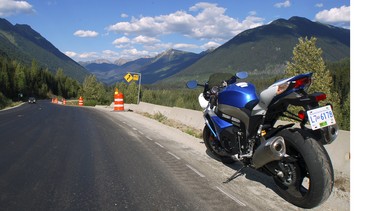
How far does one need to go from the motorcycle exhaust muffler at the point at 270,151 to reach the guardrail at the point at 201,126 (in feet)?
5.94

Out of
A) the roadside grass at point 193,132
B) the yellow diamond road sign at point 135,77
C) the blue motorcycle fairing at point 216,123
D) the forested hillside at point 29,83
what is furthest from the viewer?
the forested hillside at point 29,83

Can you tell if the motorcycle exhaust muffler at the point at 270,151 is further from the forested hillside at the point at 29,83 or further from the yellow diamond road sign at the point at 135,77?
the forested hillside at the point at 29,83

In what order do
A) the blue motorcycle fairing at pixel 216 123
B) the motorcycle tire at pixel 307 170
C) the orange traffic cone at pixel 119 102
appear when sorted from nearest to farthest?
the motorcycle tire at pixel 307 170
the blue motorcycle fairing at pixel 216 123
the orange traffic cone at pixel 119 102

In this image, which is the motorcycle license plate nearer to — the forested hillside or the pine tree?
the pine tree

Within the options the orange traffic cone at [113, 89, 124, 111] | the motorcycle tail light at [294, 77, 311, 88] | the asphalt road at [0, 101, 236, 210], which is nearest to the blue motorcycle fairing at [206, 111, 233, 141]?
the asphalt road at [0, 101, 236, 210]

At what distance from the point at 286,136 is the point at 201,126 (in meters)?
8.99

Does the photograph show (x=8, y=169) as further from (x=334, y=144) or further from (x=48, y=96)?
(x=48, y=96)

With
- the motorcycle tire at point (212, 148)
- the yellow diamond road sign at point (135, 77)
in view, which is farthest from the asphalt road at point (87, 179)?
the yellow diamond road sign at point (135, 77)

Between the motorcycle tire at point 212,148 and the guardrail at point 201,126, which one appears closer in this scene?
the guardrail at point 201,126

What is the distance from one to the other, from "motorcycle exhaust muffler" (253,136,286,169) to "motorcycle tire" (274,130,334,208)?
143 millimetres

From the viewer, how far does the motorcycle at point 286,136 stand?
13.6ft

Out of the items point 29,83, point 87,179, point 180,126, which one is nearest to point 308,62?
point 180,126

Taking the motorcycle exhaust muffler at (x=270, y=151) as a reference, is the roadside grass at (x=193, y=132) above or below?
below

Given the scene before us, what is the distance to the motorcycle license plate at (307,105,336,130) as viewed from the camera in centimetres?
411
